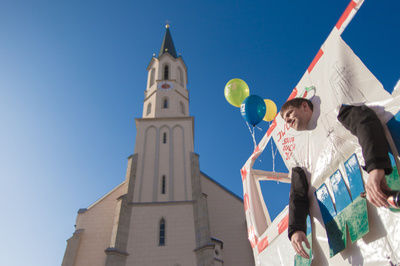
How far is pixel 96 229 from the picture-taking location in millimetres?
16109

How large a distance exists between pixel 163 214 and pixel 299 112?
13.7 metres

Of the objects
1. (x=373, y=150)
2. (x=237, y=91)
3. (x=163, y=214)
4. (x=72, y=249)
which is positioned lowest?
(x=373, y=150)

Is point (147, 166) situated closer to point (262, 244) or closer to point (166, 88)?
point (166, 88)

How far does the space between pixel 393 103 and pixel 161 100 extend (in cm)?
2107

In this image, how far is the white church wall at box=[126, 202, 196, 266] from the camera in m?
13.1

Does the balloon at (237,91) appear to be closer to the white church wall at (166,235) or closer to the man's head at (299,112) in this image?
the man's head at (299,112)

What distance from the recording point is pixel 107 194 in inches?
712

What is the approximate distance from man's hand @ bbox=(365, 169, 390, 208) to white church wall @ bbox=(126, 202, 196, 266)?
1281 centimetres

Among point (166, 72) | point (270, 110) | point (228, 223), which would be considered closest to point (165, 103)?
point (166, 72)

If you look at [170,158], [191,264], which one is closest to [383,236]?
[191,264]

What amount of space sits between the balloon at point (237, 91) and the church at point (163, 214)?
9.53 metres

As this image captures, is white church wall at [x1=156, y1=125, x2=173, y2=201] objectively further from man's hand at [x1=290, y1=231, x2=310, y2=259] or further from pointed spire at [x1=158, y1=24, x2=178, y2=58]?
man's hand at [x1=290, y1=231, x2=310, y2=259]

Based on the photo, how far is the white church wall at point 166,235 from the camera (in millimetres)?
13141

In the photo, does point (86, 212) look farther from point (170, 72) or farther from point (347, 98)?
point (347, 98)
